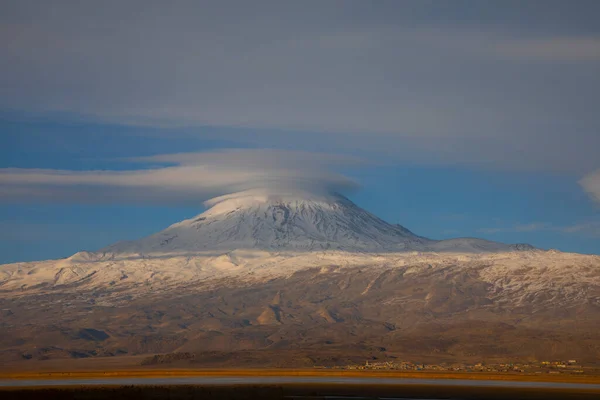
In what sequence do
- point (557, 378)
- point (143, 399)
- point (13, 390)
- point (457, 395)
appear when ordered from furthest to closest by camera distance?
point (557, 378), point (13, 390), point (457, 395), point (143, 399)

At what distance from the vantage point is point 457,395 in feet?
299

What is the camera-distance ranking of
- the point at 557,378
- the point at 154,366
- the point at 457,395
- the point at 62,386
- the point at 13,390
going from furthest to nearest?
the point at 154,366 < the point at 557,378 < the point at 62,386 < the point at 13,390 < the point at 457,395

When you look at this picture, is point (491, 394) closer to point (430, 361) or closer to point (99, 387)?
point (99, 387)

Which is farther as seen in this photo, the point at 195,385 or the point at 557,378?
the point at 557,378

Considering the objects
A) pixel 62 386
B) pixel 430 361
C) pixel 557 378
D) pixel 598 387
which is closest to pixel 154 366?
pixel 430 361

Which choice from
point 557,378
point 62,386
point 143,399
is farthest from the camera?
point 557,378

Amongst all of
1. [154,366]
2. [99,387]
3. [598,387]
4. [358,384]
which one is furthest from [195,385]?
[154,366]

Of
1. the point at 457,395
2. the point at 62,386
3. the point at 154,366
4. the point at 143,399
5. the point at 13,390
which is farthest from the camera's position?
the point at 154,366

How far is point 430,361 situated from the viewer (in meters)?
195

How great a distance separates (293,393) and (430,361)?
108289 mm

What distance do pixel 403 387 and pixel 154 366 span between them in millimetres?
92011

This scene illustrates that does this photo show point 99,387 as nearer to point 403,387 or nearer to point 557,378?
point 403,387

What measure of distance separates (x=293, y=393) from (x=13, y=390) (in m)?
33.7

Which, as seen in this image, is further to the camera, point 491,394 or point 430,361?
point 430,361
